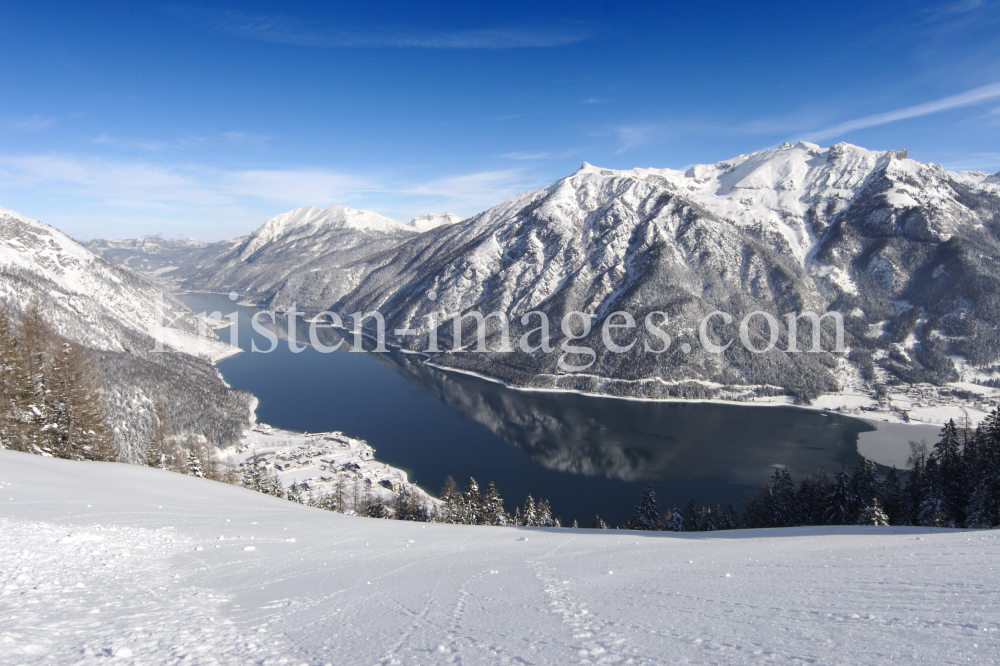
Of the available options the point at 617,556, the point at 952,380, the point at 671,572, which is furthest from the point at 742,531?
the point at 952,380

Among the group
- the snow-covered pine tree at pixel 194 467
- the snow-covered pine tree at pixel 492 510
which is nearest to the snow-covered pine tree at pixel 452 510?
the snow-covered pine tree at pixel 492 510

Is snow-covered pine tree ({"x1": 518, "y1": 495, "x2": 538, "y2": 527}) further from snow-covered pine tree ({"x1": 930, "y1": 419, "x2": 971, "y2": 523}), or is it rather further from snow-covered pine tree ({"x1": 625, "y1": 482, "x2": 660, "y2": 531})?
snow-covered pine tree ({"x1": 930, "y1": 419, "x2": 971, "y2": 523})

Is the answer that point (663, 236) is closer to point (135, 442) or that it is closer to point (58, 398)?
point (135, 442)

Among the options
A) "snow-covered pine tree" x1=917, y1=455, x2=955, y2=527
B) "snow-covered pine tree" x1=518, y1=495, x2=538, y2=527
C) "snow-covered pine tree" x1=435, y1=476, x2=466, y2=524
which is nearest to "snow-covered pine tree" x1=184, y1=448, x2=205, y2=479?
"snow-covered pine tree" x1=435, y1=476, x2=466, y2=524

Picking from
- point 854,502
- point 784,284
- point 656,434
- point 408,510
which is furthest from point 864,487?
point 784,284

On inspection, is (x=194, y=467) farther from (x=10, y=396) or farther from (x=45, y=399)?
(x=10, y=396)

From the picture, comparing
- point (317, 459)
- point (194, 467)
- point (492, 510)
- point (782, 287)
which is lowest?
point (317, 459)
